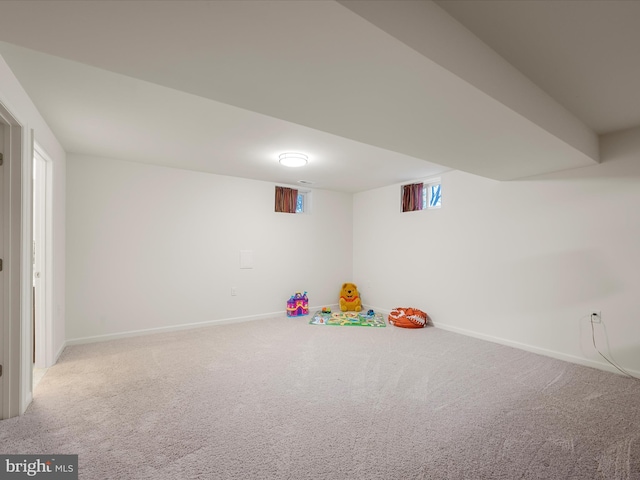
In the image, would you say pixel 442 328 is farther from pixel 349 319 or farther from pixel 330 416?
pixel 330 416

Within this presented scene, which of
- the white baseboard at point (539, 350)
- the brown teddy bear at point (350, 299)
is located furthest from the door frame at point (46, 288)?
the white baseboard at point (539, 350)

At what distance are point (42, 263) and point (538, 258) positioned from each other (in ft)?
17.5

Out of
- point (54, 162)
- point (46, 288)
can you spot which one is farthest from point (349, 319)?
point (54, 162)

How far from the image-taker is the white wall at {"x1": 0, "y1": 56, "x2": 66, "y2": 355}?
1.90m

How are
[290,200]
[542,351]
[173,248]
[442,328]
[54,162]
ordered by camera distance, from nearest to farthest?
[54,162] < [542,351] < [173,248] < [442,328] < [290,200]

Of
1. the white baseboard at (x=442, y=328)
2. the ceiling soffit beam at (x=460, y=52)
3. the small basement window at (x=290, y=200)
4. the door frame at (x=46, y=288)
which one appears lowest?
the white baseboard at (x=442, y=328)

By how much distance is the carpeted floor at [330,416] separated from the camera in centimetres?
160

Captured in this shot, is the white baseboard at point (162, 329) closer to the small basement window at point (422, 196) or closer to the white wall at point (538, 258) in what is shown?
the white wall at point (538, 258)

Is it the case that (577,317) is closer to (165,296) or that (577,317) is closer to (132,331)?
(165,296)

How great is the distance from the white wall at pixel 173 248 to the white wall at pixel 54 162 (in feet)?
0.74

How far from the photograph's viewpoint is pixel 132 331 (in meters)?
3.94

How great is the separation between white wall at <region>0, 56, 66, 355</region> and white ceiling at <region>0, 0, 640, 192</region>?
87mm

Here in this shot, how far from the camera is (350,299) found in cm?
563

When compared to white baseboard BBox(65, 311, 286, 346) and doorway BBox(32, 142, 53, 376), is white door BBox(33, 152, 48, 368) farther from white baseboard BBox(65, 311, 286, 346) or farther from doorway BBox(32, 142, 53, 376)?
white baseboard BBox(65, 311, 286, 346)
